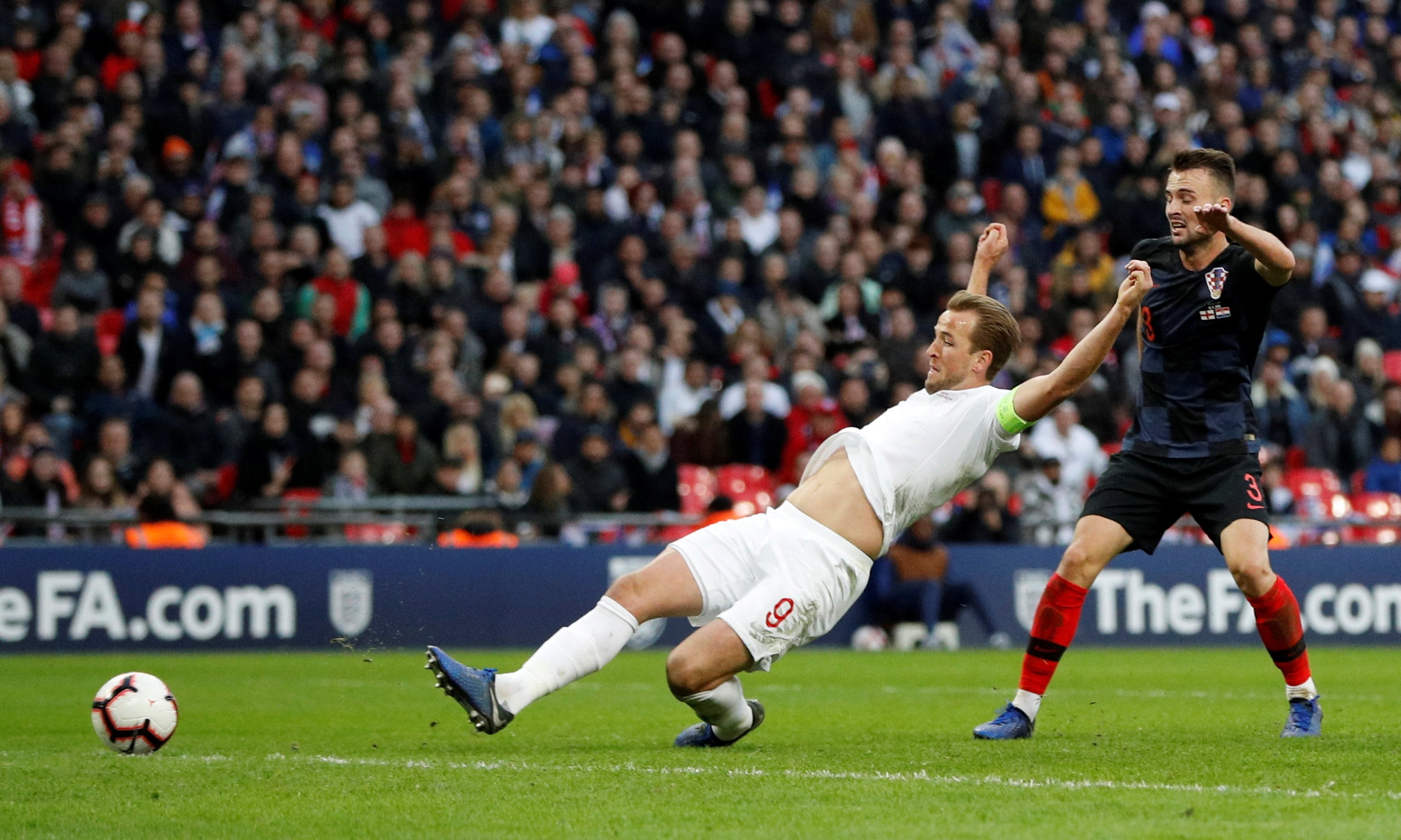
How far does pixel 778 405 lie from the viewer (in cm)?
1767

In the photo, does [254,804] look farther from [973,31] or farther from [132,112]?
[973,31]

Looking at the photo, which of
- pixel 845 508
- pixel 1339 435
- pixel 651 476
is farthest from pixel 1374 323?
pixel 845 508

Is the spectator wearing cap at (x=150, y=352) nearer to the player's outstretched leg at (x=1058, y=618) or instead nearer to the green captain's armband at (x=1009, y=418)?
the player's outstretched leg at (x=1058, y=618)

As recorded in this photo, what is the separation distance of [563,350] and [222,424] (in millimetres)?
3157

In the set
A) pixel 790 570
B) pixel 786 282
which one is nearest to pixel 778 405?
pixel 786 282

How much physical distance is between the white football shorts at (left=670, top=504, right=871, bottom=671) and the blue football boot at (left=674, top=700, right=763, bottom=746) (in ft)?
1.38

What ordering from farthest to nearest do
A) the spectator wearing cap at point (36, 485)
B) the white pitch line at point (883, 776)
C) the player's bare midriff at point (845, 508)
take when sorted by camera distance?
the spectator wearing cap at point (36, 485) → the player's bare midriff at point (845, 508) → the white pitch line at point (883, 776)

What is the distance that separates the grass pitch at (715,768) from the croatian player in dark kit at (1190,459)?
339 mm

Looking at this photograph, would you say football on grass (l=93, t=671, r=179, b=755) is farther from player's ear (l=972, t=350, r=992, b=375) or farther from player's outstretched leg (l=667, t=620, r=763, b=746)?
player's ear (l=972, t=350, r=992, b=375)

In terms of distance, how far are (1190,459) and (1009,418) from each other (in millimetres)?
1182

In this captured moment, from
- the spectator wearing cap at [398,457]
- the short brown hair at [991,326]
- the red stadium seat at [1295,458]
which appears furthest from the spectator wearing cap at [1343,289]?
the short brown hair at [991,326]

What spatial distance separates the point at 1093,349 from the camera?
6.81 metres

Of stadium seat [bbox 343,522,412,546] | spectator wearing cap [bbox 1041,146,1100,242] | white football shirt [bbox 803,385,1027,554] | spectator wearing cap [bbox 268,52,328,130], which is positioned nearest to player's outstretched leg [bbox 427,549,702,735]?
white football shirt [bbox 803,385,1027,554]

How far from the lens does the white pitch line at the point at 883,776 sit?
236 inches
